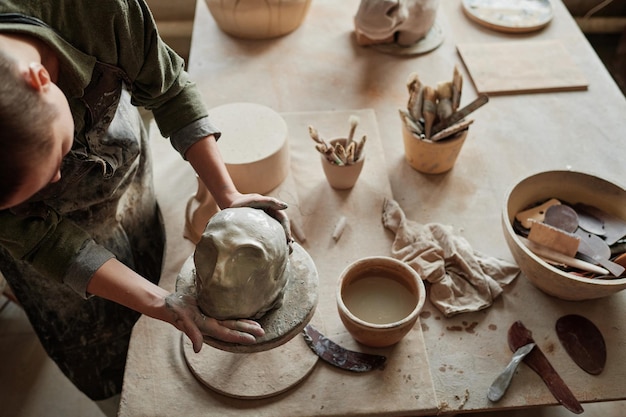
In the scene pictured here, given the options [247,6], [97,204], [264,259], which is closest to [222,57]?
[247,6]

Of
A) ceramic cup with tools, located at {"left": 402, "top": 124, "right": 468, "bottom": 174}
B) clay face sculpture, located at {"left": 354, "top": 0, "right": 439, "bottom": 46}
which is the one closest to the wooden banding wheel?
ceramic cup with tools, located at {"left": 402, "top": 124, "right": 468, "bottom": 174}

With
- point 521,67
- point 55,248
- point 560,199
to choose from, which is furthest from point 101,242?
point 521,67

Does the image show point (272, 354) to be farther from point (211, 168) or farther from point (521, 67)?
point (521, 67)

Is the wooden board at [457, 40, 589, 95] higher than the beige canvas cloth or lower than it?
higher

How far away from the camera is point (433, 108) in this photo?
169 cm

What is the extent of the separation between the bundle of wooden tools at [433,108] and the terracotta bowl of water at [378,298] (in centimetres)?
54

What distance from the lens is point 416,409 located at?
122 cm

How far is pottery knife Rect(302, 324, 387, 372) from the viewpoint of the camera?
1.28 meters

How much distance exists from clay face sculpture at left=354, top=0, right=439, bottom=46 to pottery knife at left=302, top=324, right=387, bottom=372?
4.20 ft

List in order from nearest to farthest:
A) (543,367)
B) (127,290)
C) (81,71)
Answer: (81,71), (127,290), (543,367)

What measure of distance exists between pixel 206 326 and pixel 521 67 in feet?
5.61

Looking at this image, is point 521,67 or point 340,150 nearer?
point 340,150

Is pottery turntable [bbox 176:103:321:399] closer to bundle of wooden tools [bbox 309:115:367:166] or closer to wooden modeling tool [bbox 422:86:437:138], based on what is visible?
bundle of wooden tools [bbox 309:115:367:166]

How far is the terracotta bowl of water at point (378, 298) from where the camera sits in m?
1.23
